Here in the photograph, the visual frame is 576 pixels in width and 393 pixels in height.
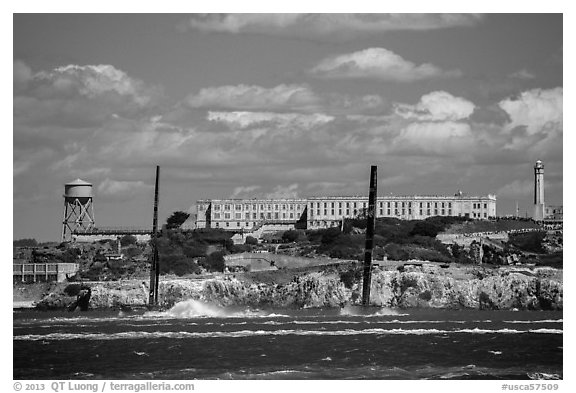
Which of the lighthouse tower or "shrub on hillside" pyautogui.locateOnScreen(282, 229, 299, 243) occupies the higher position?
the lighthouse tower

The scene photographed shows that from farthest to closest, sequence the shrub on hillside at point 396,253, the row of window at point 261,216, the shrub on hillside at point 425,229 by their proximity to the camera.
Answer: the row of window at point 261,216 → the shrub on hillside at point 425,229 → the shrub on hillside at point 396,253

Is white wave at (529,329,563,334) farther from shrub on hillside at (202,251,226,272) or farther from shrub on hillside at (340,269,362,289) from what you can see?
shrub on hillside at (202,251,226,272)

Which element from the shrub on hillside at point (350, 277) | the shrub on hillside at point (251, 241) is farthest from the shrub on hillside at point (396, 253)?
the shrub on hillside at point (251, 241)

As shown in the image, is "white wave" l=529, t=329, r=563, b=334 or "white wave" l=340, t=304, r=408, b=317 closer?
"white wave" l=529, t=329, r=563, b=334

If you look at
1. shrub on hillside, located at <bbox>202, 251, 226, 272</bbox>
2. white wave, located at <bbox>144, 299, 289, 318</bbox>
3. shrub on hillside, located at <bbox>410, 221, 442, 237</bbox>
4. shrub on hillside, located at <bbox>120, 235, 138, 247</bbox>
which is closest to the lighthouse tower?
shrub on hillside, located at <bbox>410, 221, 442, 237</bbox>

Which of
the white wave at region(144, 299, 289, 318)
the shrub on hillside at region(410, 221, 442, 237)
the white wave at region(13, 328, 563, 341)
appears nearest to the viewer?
the white wave at region(13, 328, 563, 341)

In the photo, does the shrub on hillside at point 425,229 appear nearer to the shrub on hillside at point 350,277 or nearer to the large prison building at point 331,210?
the large prison building at point 331,210
